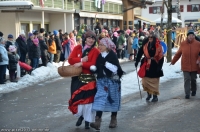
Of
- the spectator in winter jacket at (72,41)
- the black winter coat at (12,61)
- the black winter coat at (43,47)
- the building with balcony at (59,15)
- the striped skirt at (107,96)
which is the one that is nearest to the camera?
the striped skirt at (107,96)

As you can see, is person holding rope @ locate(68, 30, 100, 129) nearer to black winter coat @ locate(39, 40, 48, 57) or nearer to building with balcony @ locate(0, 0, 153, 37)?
black winter coat @ locate(39, 40, 48, 57)

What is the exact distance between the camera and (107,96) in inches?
300

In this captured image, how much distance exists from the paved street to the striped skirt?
0.43m

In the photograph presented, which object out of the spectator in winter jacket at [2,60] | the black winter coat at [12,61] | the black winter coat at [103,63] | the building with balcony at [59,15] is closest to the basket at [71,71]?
the black winter coat at [103,63]

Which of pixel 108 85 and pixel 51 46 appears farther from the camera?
pixel 51 46

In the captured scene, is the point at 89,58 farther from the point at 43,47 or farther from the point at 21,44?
the point at 43,47

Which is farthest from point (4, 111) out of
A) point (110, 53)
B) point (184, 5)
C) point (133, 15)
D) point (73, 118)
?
point (184, 5)

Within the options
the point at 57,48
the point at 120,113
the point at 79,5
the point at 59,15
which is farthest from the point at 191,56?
the point at 79,5

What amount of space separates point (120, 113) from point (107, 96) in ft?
5.22

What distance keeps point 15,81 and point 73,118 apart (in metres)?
6.06

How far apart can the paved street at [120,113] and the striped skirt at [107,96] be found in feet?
1.42

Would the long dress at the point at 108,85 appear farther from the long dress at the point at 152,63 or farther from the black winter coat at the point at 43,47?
the black winter coat at the point at 43,47

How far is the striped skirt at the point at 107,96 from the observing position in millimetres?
7516

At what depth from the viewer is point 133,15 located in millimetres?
41688
